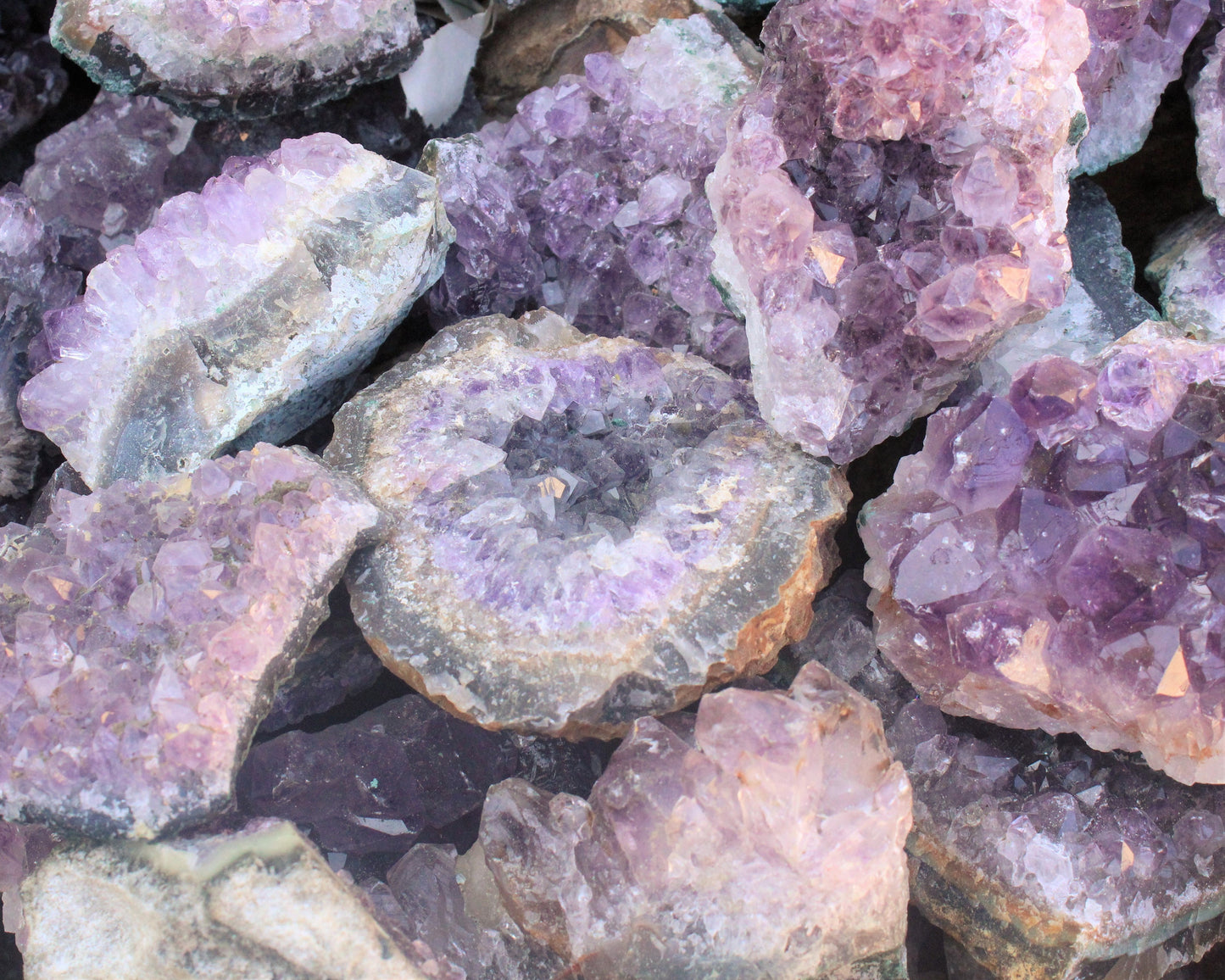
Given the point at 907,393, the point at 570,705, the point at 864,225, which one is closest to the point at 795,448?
the point at 907,393

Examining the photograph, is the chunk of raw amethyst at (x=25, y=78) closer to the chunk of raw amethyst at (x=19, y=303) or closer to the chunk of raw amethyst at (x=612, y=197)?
the chunk of raw amethyst at (x=19, y=303)

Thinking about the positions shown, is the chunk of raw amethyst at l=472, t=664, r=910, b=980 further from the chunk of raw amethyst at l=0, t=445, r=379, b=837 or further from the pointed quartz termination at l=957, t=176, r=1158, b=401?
the pointed quartz termination at l=957, t=176, r=1158, b=401

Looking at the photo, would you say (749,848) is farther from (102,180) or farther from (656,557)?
(102,180)

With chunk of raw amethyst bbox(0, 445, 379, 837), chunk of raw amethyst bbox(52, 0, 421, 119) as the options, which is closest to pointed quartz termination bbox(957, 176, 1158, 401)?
chunk of raw amethyst bbox(0, 445, 379, 837)

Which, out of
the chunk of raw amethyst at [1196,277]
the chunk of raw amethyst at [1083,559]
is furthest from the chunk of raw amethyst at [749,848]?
the chunk of raw amethyst at [1196,277]

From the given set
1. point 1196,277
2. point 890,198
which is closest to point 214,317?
point 890,198

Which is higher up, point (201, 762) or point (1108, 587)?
point (201, 762)

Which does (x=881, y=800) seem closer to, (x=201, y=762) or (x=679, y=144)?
(x=201, y=762)
